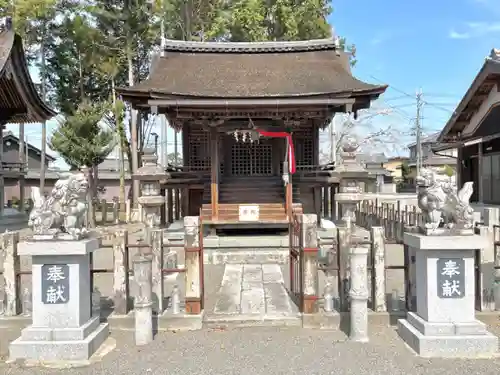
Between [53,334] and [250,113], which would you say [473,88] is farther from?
[53,334]

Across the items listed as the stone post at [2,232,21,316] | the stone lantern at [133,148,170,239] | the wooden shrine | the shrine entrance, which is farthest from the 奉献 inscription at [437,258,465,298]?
the shrine entrance

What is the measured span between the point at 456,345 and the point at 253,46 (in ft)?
49.3

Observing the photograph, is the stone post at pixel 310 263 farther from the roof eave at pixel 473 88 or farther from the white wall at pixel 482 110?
the white wall at pixel 482 110

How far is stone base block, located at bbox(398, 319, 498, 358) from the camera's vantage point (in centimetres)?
474

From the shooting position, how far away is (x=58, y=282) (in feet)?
16.4

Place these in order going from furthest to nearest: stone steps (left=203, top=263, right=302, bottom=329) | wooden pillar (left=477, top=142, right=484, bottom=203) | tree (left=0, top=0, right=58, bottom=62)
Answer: tree (left=0, top=0, right=58, bottom=62)
wooden pillar (left=477, top=142, right=484, bottom=203)
stone steps (left=203, top=263, right=302, bottom=329)

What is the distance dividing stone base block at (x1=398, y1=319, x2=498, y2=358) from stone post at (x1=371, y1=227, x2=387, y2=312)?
115 cm

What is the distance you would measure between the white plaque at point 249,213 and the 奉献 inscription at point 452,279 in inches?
308

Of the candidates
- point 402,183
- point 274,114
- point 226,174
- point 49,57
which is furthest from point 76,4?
point 402,183

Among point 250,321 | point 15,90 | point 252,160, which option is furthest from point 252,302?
point 15,90

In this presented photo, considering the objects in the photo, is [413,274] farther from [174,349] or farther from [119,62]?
[119,62]

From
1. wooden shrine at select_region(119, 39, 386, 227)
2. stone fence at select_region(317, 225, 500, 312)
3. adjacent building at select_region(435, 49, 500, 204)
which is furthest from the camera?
adjacent building at select_region(435, 49, 500, 204)

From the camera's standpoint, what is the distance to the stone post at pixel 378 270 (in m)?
5.96

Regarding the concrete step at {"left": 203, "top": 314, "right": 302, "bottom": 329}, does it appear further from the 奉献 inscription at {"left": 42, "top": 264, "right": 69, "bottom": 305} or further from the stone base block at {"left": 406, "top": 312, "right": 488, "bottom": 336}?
the 奉献 inscription at {"left": 42, "top": 264, "right": 69, "bottom": 305}
